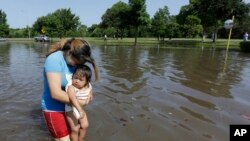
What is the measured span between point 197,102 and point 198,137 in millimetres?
2883

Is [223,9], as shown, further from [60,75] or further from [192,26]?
[60,75]

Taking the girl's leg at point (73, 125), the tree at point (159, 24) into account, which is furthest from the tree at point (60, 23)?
the girl's leg at point (73, 125)

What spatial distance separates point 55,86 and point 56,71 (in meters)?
0.16

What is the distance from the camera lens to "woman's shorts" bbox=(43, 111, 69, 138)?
3.80m

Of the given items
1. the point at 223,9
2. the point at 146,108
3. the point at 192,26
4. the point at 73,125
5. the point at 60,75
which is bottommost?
the point at 146,108

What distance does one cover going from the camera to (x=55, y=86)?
349 cm

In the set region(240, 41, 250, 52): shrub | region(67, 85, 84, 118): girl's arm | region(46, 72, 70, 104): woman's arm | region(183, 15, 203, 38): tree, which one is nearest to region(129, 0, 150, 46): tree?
region(240, 41, 250, 52): shrub

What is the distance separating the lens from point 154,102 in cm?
880

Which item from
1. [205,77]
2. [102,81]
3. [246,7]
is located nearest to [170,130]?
[102,81]

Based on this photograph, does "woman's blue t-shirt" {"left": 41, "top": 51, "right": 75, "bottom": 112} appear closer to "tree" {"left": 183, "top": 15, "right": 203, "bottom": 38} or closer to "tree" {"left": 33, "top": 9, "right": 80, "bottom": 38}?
"tree" {"left": 183, "top": 15, "right": 203, "bottom": 38}

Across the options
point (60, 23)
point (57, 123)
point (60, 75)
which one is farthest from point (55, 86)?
point (60, 23)

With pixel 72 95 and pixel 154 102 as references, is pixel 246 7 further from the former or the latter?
pixel 72 95

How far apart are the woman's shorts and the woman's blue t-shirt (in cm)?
6

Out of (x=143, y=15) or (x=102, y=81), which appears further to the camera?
(x=143, y=15)
